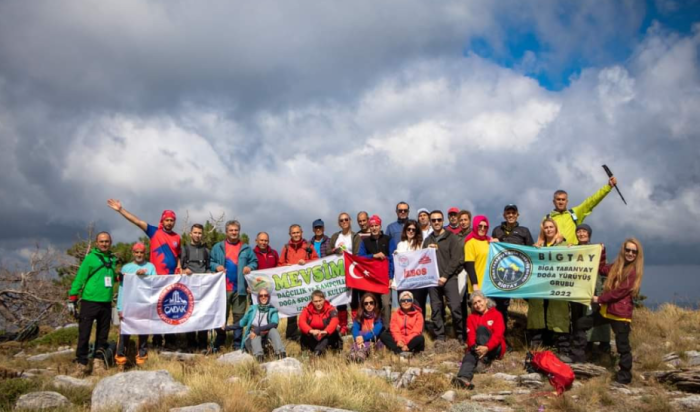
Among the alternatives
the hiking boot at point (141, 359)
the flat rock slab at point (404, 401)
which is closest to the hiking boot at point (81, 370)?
the hiking boot at point (141, 359)

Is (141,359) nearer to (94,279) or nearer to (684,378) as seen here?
(94,279)

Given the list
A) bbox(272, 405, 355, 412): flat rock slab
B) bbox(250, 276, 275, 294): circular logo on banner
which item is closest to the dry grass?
bbox(272, 405, 355, 412): flat rock slab

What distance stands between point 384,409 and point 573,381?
339cm

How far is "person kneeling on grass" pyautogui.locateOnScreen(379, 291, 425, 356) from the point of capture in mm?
9945

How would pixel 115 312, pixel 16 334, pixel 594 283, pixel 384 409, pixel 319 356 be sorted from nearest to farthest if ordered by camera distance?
pixel 384 409 < pixel 594 283 < pixel 319 356 < pixel 115 312 < pixel 16 334

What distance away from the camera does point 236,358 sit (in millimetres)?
9438

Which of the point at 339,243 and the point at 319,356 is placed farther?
the point at 339,243

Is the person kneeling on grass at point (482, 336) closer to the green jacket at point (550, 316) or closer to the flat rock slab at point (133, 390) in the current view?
the green jacket at point (550, 316)

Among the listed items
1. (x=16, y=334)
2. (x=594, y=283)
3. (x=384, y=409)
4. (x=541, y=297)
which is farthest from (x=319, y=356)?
(x=16, y=334)

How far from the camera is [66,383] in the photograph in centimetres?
856

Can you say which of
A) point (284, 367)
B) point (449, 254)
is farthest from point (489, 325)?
point (284, 367)

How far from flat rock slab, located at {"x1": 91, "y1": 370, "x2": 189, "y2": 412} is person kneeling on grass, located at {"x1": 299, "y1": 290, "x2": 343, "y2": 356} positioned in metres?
2.91

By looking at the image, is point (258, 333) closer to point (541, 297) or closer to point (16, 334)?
point (541, 297)

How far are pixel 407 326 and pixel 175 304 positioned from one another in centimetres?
478
